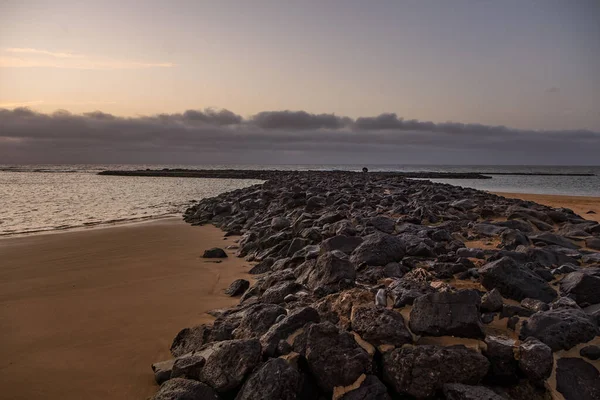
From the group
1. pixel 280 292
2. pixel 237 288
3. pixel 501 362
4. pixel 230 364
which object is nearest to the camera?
pixel 501 362

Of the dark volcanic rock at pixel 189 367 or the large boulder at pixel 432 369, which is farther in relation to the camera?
the dark volcanic rock at pixel 189 367

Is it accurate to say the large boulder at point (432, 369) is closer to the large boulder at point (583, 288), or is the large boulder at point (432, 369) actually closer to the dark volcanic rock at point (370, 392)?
the dark volcanic rock at point (370, 392)

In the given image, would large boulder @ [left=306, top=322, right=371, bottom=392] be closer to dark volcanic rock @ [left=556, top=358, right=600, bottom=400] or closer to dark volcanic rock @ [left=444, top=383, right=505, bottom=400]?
dark volcanic rock @ [left=444, top=383, right=505, bottom=400]

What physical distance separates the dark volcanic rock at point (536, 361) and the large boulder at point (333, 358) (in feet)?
3.61

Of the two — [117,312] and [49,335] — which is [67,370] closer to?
[49,335]

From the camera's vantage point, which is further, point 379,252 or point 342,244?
point 342,244

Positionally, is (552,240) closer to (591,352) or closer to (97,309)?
(591,352)

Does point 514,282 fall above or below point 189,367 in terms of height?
above

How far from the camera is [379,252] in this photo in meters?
5.37

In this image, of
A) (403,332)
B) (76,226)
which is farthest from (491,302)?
(76,226)

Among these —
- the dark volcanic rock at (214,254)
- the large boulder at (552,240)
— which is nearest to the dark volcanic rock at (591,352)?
the large boulder at (552,240)

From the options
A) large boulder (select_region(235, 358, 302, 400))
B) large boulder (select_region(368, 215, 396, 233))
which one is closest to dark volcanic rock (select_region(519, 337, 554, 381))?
large boulder (select_region(235, 358, 302, 400))

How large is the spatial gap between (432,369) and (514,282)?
5.86 feet

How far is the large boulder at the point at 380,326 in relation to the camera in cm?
317
